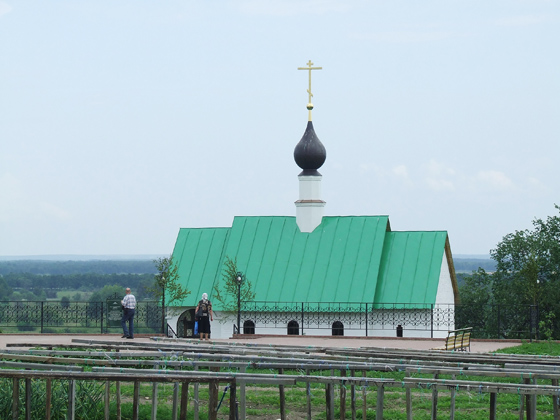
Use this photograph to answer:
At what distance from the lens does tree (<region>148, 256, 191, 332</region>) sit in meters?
33.0

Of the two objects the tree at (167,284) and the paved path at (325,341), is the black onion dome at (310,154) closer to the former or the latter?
the tree at (167,284)

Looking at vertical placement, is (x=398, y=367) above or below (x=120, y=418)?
above

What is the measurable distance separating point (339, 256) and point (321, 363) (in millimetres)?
23516

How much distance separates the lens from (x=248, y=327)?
35.4 m

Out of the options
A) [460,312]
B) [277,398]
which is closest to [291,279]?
[460,312]

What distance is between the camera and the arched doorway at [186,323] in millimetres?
36375

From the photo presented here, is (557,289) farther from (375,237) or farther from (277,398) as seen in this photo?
(277,398)

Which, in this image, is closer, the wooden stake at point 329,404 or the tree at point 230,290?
the wooden stake at point 329,404

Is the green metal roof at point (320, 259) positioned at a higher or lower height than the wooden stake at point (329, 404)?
higher

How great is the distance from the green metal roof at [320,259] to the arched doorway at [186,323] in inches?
37.0

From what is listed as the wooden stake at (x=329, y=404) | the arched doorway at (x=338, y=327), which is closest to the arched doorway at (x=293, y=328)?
the arched doorway at (x=338, y=327)

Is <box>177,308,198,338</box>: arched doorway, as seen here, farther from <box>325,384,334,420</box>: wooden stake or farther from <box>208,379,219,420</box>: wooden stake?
<box>208,379,219,420</box>: wooden stake

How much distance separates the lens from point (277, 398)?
1616cm

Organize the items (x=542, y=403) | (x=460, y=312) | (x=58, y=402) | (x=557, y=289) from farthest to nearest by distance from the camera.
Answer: (x=460, y=312) → (x=557, y=289) → (x=542, y=403) → (x=58, y=402)
